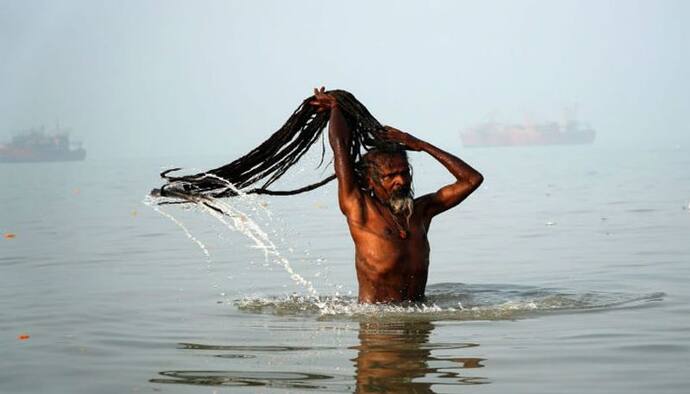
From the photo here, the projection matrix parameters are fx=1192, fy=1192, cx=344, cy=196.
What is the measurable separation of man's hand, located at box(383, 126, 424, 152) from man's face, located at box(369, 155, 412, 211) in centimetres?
13

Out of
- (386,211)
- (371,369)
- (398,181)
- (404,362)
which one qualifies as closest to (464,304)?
(386,211)

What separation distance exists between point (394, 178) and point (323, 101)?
107 cm

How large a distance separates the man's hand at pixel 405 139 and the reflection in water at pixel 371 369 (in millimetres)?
1497

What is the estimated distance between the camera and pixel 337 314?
9.23 m

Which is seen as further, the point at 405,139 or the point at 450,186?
the point at 450,186

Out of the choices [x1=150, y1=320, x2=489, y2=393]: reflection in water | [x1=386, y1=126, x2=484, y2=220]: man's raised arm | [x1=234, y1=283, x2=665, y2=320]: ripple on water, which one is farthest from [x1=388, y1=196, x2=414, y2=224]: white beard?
[x1=150, y1=320, x2=489, y2=393]: reflection in water

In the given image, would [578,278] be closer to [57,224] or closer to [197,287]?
[197,287]

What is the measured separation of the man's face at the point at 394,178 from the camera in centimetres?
889

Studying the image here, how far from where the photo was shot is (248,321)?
9.17 metres

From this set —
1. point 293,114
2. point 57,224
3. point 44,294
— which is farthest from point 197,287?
point 57,224

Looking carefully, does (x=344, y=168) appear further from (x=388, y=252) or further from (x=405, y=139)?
(x=388, y=252)

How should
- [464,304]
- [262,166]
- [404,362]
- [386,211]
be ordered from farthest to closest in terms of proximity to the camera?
[262,166]
[464,304]
[386,211]
[404,362]

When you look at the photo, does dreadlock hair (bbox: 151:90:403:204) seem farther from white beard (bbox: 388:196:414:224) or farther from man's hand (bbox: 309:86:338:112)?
white beard (bbox: 388:196:414:224)

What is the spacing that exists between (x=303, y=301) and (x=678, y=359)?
3.92 metres
